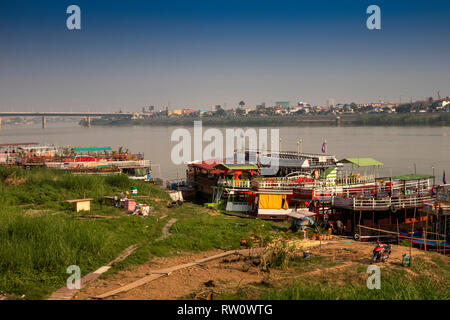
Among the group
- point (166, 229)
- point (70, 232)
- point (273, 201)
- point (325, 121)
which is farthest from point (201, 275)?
point (325, 121)

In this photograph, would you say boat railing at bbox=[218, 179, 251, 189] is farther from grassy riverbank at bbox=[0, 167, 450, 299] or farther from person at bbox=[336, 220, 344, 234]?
person at bbox=[336, 220, 344, 234]

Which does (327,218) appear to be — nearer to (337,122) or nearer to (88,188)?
(88,188)

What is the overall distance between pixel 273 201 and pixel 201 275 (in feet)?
32.0

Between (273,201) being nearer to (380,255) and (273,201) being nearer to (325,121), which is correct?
(380,255)

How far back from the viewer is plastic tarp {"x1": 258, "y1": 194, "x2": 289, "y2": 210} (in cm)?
2036

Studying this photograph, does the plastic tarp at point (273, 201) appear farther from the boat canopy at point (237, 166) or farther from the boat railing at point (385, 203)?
the boat canopy at point (237, 166)

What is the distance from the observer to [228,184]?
74.1ft

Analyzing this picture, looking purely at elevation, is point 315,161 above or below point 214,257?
above

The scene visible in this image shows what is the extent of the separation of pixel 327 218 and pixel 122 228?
9.01 m

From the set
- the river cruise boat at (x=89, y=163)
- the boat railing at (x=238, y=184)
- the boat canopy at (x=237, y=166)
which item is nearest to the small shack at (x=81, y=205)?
the boat railing at (x=238, y=184)

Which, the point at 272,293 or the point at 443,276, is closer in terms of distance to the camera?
the point at 272,293

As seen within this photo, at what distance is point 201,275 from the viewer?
11164 millimetres

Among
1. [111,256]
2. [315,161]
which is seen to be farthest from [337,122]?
[111,256]

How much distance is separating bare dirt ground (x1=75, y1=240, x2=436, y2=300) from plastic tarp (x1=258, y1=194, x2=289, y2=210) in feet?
20.6
